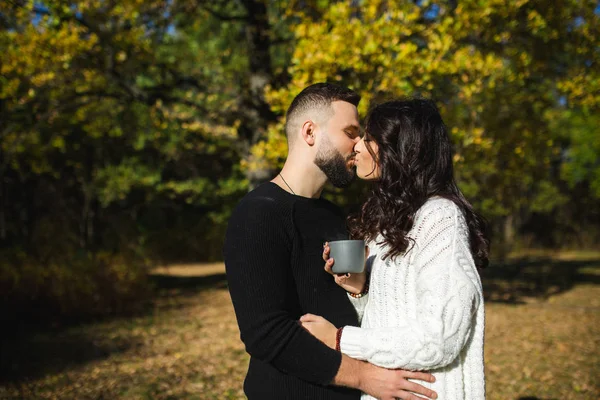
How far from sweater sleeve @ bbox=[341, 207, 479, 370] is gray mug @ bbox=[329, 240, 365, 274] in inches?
8.1

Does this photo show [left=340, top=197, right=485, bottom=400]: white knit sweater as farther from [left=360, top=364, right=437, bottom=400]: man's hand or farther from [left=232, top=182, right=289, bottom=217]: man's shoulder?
[left=232, top=182, right=289, bottom=217]: man's shoulder

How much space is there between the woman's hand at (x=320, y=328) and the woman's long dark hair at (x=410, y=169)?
0.34m

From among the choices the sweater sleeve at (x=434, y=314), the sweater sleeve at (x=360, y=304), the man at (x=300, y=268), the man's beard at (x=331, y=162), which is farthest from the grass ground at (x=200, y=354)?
the sweater sleeve at (x=434, y=314)

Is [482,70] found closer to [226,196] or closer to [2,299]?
[2,299]

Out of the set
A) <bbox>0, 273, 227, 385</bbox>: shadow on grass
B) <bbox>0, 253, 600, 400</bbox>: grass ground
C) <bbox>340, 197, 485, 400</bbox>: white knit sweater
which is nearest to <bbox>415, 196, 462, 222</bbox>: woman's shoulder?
<bbox>340, 197, 485, 400</bbox>: white knit sweater

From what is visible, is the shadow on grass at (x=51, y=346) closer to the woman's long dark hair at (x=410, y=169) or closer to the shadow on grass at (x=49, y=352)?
the shadow on grass at (x=49, y=352)

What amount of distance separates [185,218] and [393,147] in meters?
17.6

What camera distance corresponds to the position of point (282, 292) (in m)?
1.71

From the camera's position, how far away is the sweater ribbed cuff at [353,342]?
1.66 meters

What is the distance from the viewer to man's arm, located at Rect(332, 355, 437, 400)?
1632mm

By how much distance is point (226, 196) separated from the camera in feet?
52.3

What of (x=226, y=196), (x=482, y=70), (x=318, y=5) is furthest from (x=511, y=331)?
(x=226, y=196)

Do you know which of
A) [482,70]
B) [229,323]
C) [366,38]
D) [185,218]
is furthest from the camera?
[185,218]

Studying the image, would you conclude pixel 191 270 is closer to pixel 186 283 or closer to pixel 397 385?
pixel 186 283
